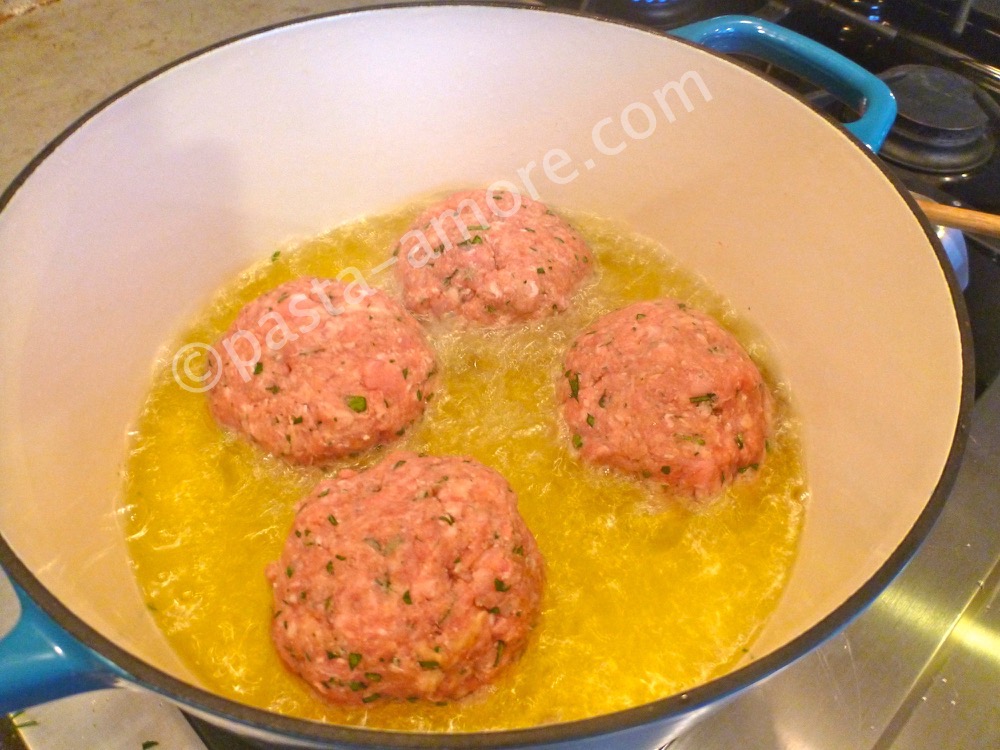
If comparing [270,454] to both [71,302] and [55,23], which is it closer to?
[71,302]

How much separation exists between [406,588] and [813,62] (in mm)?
1318

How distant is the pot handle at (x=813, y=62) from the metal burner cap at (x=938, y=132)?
0.30 meters

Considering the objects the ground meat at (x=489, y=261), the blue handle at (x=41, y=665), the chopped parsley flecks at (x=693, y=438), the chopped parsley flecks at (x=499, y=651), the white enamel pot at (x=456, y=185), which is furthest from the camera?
the ground meat at (x=489, y=261)

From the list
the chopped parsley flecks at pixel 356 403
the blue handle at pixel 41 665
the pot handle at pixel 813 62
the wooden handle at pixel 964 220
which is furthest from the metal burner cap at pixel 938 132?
the blue handle at pixel 41 665

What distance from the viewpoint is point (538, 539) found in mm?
1326

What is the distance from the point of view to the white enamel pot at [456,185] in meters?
1.00

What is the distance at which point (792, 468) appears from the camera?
1417mm

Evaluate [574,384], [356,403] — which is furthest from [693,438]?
[356,403]

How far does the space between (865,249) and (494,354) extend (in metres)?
0.74

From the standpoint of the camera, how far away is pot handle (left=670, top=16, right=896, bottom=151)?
141 cm

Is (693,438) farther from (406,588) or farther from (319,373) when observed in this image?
(319,373)

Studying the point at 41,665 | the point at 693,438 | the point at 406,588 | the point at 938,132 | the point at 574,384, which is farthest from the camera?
the point at 938,132

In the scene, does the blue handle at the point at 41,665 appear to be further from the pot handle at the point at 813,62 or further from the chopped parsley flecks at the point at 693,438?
the pot handle at the point at 813,62

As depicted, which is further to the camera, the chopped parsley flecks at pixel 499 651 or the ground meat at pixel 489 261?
the ground meat at pixel 489 261
